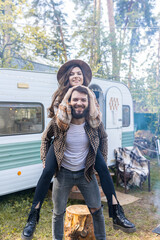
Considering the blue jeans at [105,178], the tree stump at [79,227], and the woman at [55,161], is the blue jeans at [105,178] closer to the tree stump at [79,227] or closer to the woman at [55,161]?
the woman at [55,161]

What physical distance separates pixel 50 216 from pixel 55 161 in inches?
82.3

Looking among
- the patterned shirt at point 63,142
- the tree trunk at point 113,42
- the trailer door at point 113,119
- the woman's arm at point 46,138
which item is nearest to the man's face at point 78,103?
the patterned shirt at point 63,142

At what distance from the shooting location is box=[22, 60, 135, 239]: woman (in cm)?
200

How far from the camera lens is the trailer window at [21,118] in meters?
3.72

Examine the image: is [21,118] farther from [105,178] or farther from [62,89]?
[105,178]

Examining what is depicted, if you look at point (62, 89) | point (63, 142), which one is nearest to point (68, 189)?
point (63, 142)

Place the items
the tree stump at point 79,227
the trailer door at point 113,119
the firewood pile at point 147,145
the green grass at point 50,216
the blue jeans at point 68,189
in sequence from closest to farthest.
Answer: the blue jeans at point 68,189 → the tree stump at point 79,227 → the green grass at point 50,216 → the trailer door at point 113,119 → the firewood pile at point 147,145

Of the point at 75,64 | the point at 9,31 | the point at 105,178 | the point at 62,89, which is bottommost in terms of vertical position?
the point at 105,178

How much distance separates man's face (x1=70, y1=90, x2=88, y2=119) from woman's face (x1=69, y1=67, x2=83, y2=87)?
0.24m

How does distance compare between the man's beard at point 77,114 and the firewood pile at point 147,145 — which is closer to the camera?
the man's beard at point 77,114

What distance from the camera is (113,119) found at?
5.45 metres

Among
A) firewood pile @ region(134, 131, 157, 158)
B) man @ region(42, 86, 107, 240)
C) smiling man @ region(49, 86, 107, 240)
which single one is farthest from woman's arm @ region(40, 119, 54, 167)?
firewood pile @ region(134, 131, 157, 158)

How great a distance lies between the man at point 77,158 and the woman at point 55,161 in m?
0.07

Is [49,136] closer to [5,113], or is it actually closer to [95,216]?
[95,216]
